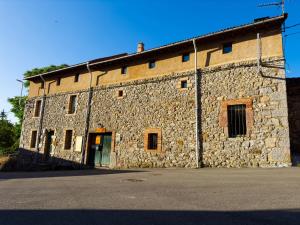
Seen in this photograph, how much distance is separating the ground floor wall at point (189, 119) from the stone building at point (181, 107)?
43 mm

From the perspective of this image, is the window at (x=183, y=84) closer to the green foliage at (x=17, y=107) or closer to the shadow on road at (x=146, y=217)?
the shadow on road at (x=146, y=217)

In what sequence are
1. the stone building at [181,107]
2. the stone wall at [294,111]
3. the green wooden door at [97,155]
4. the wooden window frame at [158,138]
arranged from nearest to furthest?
1. the stone building at [181,107]
2. the stone wall at [294,111]
3. the wooden window frame at [158,138]
4. the green wooden door at [97,155]

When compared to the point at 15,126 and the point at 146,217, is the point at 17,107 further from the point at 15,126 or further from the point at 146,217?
the point at 146,217

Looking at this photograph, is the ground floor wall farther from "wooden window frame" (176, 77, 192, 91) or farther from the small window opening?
the small window opening

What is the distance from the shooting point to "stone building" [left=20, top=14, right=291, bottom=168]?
35.9ft

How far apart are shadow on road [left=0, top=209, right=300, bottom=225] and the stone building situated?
7.44 metres

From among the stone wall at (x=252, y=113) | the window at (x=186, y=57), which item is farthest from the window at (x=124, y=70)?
the stone wall at (x=252, y=113)

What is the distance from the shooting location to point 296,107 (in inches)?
511

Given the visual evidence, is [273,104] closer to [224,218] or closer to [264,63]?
[264,63]

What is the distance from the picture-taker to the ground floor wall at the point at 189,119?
10.7 metres

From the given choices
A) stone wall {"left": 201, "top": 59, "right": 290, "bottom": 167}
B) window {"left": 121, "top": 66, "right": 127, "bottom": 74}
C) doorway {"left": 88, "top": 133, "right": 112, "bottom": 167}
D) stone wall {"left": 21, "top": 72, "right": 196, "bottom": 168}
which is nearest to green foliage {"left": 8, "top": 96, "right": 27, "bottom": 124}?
stone wall {"left": 21, "top": 72, "right": 196, "bottom": 168}

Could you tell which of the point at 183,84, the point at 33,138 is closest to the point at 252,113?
the point at 183,84

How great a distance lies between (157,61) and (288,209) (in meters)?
11.9

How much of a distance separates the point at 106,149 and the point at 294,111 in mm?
11016
